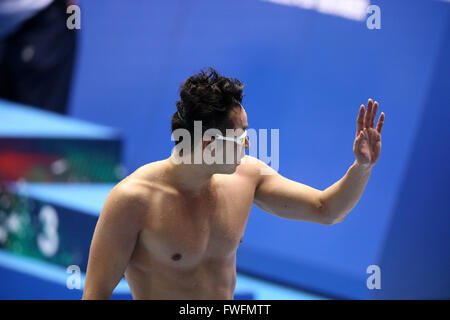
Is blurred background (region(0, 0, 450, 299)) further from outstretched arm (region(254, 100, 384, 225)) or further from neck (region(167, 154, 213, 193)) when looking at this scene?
neck (region(167, 154, 213, 193))

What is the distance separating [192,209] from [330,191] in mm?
472

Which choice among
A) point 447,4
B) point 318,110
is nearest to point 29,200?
point 318,110

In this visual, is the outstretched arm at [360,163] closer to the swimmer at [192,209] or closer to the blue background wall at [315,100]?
the swimmer at [192,209]

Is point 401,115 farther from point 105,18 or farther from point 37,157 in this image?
point 37,157

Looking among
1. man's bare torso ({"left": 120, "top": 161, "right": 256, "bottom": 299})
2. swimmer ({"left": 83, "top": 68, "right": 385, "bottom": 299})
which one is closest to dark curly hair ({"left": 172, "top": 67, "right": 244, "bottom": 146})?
swimmer ({"left": 83, "top": 68, "right": 385, "bottom": 299})

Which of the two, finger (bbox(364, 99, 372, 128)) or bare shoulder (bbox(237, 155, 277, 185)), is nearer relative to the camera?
finger (bbox(364, 99, 372, 128))

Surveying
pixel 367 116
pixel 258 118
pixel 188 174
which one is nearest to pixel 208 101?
pixel 188 174

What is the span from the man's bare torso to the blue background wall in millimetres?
1564

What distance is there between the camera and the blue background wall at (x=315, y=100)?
3.23 meters

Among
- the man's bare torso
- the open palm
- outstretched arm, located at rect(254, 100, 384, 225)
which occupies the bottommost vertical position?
the man's bare torso

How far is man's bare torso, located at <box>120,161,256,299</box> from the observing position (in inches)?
63.7

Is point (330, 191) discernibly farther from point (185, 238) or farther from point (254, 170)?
point (185, 238)

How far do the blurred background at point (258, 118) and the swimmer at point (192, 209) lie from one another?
1.52m

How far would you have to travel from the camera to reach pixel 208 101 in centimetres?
161
